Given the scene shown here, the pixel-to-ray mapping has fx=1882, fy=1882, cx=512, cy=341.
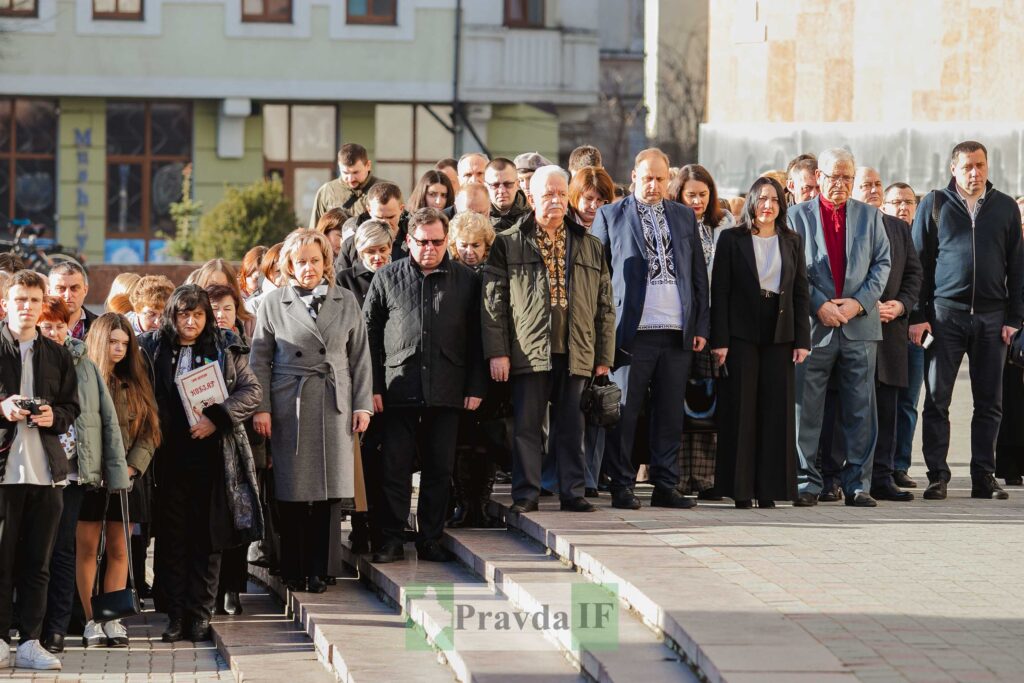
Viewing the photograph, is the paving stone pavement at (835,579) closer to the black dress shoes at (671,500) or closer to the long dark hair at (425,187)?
the black dress shoes at (671,500)

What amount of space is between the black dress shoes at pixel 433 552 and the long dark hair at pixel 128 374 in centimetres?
169

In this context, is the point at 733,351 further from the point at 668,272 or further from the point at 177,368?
the point at 177,368

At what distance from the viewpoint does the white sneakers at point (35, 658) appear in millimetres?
8922

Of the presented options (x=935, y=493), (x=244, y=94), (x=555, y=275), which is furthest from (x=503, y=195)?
(x=244, y=94)

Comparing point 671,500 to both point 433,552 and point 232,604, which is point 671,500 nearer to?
point 433,552

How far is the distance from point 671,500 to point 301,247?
8.96ft

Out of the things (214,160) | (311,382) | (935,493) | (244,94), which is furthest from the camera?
(214,160)

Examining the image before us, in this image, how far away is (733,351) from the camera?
1121 centimetres

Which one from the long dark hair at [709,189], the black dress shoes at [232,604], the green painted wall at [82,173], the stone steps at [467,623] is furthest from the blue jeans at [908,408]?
the green painted wall at [82,173]

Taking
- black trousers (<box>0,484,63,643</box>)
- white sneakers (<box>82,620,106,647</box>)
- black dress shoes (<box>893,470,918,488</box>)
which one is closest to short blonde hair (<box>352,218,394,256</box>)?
black trousers (<box>0,484,63,643</box>)

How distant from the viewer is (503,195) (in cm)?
1152

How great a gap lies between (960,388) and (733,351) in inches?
407

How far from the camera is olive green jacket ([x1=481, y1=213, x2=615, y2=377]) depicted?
10406mm

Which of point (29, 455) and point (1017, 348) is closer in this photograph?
point (29, 455)
